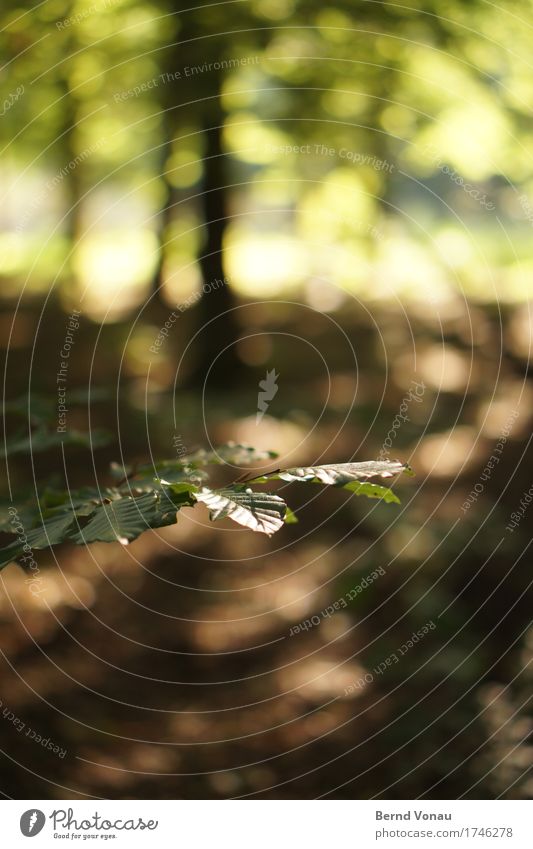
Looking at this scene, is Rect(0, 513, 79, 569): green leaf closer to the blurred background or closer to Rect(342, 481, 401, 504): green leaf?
Rect(342, 481, 401, 504): green leaf

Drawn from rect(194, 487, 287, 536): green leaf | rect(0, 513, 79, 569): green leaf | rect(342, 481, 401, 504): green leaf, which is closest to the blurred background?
rect(0, 513, 79, 569): green leaf

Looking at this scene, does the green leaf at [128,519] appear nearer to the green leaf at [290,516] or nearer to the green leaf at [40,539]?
the green leaf at [40,539]

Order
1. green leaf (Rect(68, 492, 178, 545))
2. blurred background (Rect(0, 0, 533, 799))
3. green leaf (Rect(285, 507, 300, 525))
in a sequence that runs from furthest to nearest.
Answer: blurred background (Rect(0, 0, 533, 799)) < green leaf (Rect(285, 507, 300, 525)) < green leaf (Rect(68, 492, 178, 545))

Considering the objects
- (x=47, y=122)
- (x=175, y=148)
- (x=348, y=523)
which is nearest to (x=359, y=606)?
(x=348, y=523)

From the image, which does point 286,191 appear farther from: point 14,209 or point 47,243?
point 14,209

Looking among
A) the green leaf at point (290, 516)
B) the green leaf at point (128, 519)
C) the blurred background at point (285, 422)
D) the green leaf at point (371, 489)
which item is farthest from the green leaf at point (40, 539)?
the blurred background at point (285, 422)

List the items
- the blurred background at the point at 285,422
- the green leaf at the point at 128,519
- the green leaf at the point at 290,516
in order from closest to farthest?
the green leaf at the point at 128,519 < the green leaf at the point at 290,516 < the blurred background at the point at 285,422
